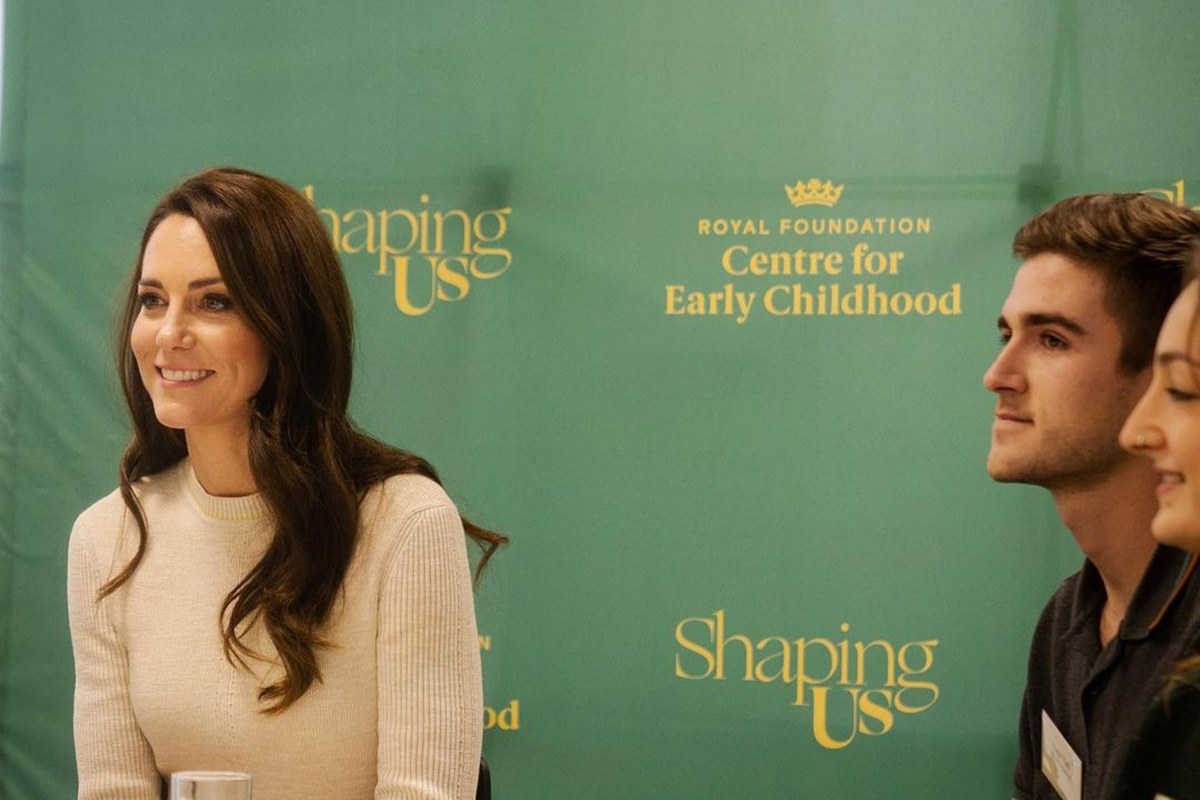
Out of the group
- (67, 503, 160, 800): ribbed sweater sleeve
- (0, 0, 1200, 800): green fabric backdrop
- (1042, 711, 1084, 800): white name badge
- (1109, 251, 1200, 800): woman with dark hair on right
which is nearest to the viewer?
(1109, 251, 1200, 800): woman with dark hair on right

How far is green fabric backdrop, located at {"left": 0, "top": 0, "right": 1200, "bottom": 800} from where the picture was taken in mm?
2873

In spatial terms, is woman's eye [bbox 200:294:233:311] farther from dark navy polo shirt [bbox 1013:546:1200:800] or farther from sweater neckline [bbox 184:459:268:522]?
dark navy polo shirt [bbox 1013:546:1200:800]

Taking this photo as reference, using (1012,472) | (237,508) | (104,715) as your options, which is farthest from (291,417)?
(1012,472)

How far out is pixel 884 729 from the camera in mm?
2873

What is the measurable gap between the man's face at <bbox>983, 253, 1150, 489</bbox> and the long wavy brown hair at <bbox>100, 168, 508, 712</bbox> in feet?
2.70

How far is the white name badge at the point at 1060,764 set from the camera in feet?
5.84

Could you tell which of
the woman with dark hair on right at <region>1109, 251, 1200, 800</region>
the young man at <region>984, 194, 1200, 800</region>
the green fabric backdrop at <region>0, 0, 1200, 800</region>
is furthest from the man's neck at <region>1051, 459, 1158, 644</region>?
the green fabric backdrop at <region>0, 0, 1200, 800</region>

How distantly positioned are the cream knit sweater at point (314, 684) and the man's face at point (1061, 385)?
77 cm

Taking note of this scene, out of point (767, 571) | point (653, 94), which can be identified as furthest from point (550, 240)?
point (767, 571)

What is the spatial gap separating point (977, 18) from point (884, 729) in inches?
58.4

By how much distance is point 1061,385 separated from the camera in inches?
73.0

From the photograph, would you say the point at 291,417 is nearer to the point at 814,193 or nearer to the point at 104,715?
the point at 104,715

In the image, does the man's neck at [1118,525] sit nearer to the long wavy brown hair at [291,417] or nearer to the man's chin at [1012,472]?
the man's chin at [1012,472]

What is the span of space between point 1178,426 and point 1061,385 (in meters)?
0.66
